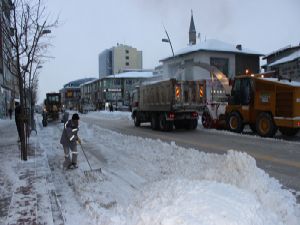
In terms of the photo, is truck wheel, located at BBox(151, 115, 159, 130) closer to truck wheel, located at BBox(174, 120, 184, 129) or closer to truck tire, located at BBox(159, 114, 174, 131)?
truck tire, located at BBox(159, 114, 174, 131)

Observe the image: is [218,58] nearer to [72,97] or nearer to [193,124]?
[193,124]

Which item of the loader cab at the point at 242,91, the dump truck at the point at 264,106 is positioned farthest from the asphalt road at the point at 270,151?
the loader cab at the point at 242,91

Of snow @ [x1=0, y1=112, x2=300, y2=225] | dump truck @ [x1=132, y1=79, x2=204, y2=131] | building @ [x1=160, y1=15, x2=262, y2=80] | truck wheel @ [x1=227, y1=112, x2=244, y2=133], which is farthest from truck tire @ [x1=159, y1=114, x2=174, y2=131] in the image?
building @ [x1=160, y1=15, x2=262, y2=80]

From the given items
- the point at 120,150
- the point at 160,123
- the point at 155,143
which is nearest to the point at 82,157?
the point at 120,150

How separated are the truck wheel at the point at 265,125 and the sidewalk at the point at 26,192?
10.7m

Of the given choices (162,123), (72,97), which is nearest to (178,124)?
(162,123)

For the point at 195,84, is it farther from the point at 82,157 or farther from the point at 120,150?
the point at 82,157

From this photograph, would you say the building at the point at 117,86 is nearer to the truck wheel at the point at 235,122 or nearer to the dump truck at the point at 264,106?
the truck wheel at the point at 235,122

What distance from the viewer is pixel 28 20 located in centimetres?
1522

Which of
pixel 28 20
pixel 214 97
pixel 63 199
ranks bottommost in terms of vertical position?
pixel 63 199

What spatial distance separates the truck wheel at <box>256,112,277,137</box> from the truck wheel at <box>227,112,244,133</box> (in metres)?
1.70

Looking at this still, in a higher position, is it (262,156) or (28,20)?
(28,20)

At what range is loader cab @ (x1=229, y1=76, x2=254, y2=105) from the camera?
21125 millimetres

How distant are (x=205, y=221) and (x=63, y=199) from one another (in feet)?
11.7
